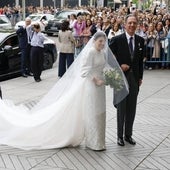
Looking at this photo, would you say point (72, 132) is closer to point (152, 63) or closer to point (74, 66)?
point (74, 66)

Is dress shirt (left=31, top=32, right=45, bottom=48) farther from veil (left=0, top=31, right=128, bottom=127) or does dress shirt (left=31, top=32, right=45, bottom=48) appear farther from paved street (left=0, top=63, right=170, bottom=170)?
veil (left=0, top=31, right=128, bottom=127)

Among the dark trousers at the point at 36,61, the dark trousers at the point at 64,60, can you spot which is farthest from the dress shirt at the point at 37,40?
the dark trousers at the point at 64,60

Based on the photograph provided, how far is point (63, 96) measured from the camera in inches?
279

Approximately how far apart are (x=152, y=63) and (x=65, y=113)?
9563mm

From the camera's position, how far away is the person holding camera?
13.7 metres

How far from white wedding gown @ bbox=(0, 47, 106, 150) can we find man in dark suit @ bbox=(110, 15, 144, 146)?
11.8 inches

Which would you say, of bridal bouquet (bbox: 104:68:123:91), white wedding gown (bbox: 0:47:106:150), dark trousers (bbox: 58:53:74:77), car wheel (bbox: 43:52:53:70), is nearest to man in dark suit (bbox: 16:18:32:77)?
dark trousers (bbox: 58:53:74:77)

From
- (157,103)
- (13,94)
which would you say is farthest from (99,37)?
(13,94)

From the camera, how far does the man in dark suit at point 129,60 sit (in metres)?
6.94

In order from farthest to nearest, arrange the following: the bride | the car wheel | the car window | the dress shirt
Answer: the car wheel < the car window < the dress shirt < the bride

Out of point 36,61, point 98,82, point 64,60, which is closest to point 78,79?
point 98,82

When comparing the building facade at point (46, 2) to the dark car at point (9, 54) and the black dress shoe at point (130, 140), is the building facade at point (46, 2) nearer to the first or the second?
the dark car at point (9, 54)

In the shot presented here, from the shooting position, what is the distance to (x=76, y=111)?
22.7 feet

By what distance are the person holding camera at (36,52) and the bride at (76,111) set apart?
636cm
